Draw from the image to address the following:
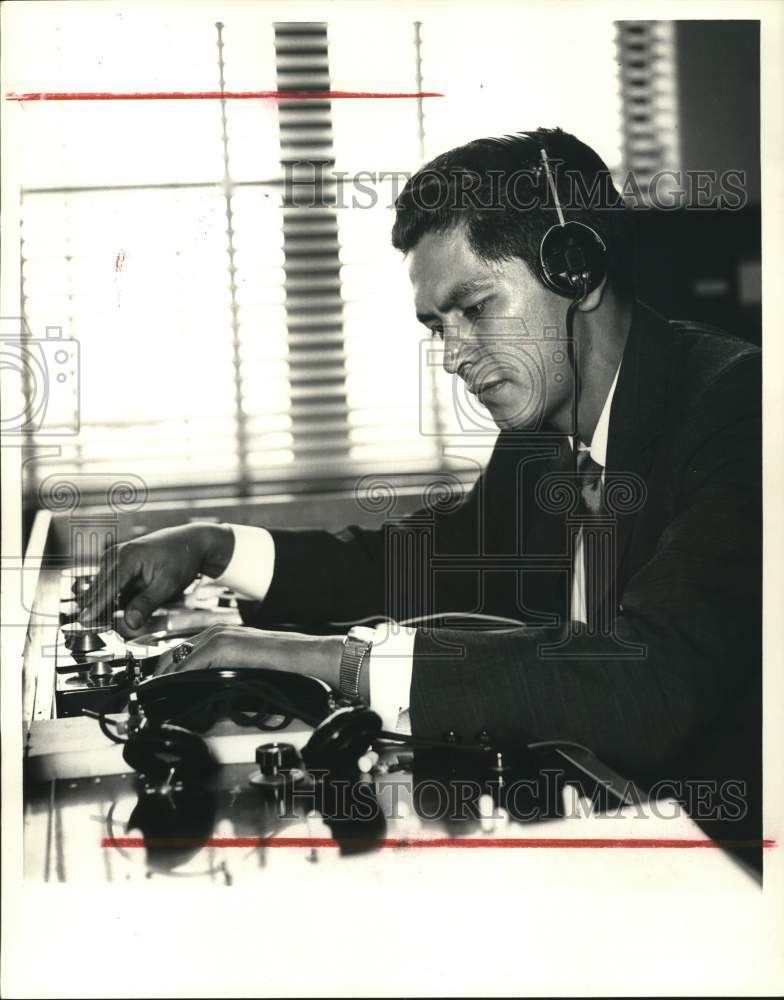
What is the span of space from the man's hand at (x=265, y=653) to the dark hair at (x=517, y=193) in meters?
0.48

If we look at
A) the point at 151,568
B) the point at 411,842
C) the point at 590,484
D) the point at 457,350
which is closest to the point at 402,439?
the point at 457,350

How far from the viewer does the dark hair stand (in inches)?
41.6

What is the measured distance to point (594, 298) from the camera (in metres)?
1.07

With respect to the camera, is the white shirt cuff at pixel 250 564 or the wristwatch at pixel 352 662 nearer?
the wristwatch at pixel 352 662

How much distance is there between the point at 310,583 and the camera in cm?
113

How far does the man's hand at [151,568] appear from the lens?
110cm

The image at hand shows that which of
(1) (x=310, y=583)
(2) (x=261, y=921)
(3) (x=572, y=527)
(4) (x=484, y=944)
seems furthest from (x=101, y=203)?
(4) (x=484, y=944)

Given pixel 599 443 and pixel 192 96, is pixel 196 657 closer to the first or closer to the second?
pixel 599 443

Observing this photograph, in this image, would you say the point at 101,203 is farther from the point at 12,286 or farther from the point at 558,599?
the point at 558,599

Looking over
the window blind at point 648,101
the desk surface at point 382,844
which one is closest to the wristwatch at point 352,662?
the desk surface at point 382,844

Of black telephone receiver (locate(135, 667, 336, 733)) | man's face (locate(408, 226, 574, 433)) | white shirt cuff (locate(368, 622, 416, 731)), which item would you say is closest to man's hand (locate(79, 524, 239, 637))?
black telephone receiver (locate(135, 667, 336, 733))

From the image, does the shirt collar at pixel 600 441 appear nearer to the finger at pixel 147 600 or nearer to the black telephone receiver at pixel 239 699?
the black telephone receiver at pixel 239 699

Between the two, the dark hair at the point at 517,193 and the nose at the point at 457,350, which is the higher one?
the dark hair at the point at 517,193

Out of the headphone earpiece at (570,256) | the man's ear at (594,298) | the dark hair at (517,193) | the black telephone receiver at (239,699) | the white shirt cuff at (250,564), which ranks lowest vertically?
the black telephone receiver at (239,699)
